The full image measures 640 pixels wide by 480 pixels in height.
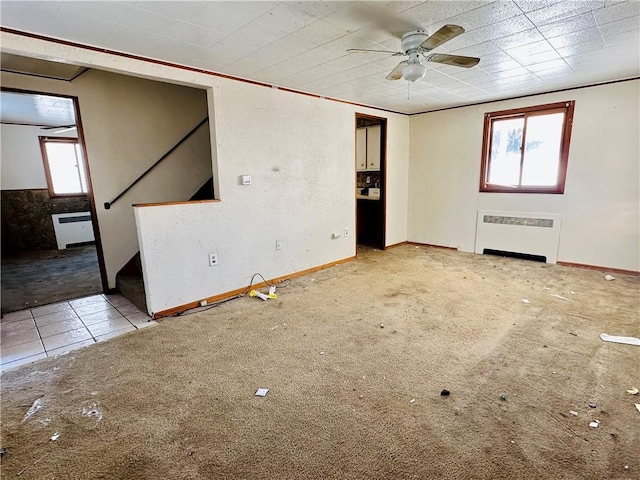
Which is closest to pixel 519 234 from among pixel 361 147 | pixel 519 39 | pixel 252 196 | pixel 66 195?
pixel 361 147

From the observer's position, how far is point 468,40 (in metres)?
2.60

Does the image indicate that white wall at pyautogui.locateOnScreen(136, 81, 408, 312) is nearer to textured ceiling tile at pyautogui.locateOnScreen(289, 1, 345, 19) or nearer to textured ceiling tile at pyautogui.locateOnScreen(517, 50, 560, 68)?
textured ceiling tile at pyautogui.locateOnScreen(289, 1, 345, 19)

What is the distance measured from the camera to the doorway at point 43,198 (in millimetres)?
5043

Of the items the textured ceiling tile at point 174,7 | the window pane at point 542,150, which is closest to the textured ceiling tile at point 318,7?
the textured ceiling tile at point 174,7

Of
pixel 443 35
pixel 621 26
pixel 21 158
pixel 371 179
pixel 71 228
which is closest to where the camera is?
pixel 443 35

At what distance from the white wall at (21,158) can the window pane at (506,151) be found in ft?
26.9

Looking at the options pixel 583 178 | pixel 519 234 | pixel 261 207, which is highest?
pixel 583 178

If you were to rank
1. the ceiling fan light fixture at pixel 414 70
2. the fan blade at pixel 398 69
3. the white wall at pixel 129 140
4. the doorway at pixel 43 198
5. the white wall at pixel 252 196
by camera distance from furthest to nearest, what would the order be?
the doorway at pixel 43 198 → the white wall at pixel 129 140 → the white wall at pixel 252 196 → the fan blade at pixel 398 69 → the ceiling fan light fixture at pixel 414 70

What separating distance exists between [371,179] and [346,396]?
4797 mm

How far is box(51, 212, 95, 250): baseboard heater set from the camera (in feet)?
20.8

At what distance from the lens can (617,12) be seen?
7.16ft

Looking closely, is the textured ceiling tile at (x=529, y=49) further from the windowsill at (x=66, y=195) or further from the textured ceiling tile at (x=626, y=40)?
the windowsill at (x=66, y=195)

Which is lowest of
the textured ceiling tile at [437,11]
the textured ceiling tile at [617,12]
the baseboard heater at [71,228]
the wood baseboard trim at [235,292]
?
the wood baseboard trim at [235,292]

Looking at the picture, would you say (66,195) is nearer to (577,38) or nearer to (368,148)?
(368,148)
